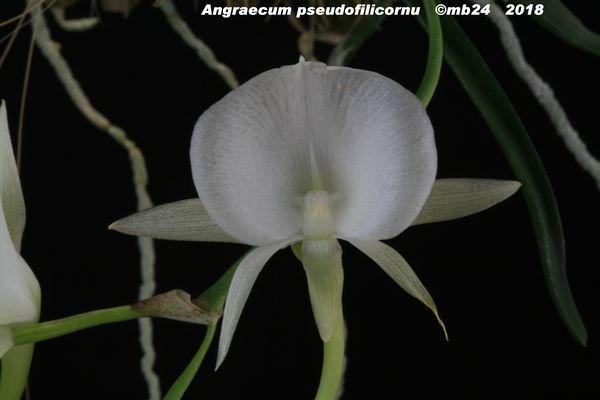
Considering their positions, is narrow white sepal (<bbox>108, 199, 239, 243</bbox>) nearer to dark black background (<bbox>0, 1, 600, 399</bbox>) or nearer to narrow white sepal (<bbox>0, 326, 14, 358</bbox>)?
narrow white sepal (<bbox>0, 326, 14, 358</bbox>)

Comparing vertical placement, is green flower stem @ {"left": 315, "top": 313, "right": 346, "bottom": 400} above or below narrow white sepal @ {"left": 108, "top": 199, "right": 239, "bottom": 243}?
below

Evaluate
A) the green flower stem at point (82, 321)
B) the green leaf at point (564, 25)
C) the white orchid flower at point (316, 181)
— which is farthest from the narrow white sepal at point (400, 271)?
the green leaf at point (564, 25)

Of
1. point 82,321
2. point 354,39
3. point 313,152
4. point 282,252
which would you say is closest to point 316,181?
point 313,152

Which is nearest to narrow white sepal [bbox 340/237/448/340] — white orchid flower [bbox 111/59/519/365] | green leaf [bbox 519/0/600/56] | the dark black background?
white orchid flower [bbox 111/59/519/365]

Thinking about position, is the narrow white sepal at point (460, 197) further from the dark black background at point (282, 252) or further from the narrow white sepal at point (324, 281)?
the dark black background at point (282, 252)

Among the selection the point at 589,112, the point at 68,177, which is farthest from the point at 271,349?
the point at 589,112

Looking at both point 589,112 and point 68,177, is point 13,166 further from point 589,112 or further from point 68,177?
point 589,112

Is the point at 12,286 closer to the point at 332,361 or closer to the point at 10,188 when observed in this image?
the point at 10,188
